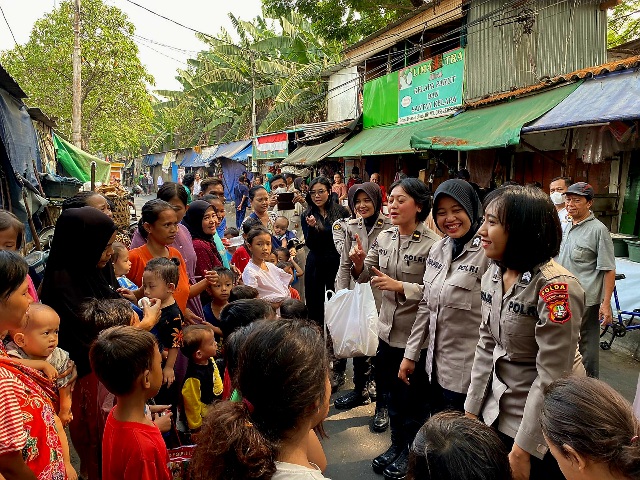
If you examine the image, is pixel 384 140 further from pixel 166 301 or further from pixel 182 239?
pixel 166 301

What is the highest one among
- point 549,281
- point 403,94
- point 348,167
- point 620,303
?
point 403,94

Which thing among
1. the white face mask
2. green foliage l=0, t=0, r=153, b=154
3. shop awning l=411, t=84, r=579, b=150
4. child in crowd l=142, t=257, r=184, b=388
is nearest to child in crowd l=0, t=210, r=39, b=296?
child in crowd l=142, t=257, r=184, b=388

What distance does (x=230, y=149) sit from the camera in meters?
24.1

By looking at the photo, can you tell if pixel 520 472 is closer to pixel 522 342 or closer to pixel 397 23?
pixel 522 342

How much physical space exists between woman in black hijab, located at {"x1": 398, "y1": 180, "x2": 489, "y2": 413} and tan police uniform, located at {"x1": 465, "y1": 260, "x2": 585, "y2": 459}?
348 millimetres

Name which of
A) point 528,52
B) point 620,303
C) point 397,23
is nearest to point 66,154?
point 397,23

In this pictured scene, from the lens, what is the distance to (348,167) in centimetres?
1543

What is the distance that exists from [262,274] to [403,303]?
145 centimetres

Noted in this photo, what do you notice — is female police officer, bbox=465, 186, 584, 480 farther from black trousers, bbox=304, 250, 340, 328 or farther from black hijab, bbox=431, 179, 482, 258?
black trousers, bbox=304, 250, 340, 328

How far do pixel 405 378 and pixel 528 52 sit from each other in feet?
27.1

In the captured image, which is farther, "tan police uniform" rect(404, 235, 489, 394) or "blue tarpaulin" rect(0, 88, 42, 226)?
"blue tarpaulin" rect(0, 88, 42, 226)

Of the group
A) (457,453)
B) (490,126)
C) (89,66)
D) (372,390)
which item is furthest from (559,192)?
(89,66)

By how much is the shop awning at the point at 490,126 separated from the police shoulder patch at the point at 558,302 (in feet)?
16.6

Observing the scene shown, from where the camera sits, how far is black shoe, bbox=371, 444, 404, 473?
10.1 feet
